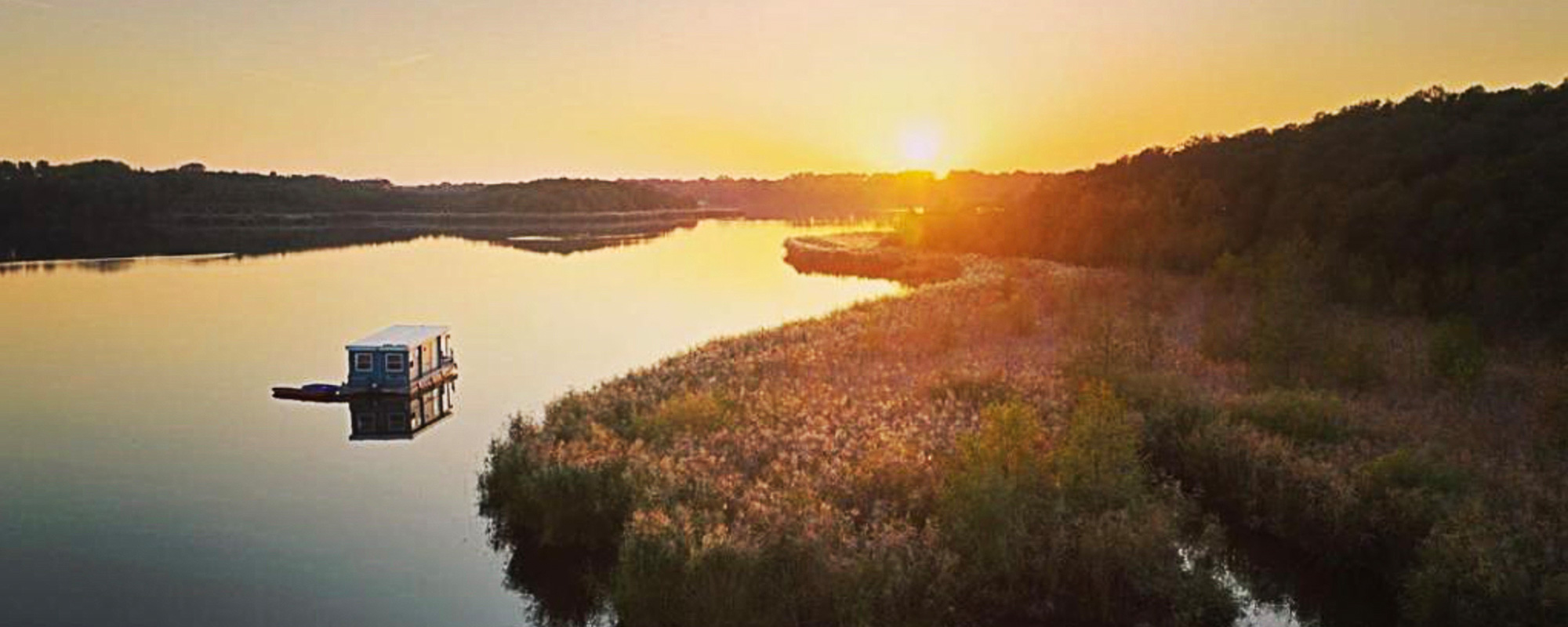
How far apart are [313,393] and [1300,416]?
30.3 meters

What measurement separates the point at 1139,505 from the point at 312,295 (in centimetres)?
6139

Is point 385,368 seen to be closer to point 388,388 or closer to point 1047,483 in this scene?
point 388,388

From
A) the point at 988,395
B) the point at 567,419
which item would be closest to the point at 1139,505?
the point at 988,395

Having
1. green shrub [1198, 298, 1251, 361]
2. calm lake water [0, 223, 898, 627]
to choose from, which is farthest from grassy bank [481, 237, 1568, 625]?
calm lake water [0, 223, 898, 627]

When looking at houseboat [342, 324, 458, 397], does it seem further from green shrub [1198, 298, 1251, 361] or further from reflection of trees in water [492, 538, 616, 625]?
green shrub [1198, 298, 1251, 361]

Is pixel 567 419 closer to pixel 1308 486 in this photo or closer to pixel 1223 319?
pixel 1308 486

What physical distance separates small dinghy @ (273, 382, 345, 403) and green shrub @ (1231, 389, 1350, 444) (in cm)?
2830

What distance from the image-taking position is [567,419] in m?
25.3

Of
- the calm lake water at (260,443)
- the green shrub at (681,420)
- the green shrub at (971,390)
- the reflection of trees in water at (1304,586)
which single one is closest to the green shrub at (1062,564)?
the reflection of trees in water at (1304,586)

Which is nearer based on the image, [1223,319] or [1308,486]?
[1308,486]

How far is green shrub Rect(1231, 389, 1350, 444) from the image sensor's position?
2223 centimetres

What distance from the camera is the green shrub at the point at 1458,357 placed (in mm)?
25719

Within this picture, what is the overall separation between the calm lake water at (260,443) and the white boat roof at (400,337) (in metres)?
2.34

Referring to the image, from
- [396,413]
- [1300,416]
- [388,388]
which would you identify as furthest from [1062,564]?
[388,388]
